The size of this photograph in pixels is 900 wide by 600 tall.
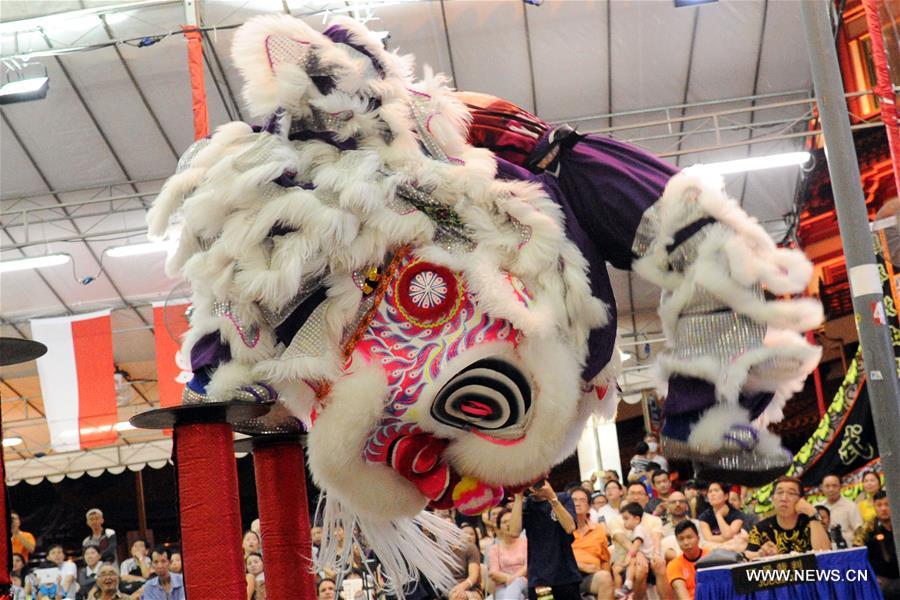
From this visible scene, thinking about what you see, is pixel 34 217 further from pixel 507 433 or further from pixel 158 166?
pixel 507 433

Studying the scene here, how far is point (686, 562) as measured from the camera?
226 inches

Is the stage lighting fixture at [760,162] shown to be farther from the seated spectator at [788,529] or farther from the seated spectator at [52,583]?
the seated spectator at [52,583]

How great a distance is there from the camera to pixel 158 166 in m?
11.2

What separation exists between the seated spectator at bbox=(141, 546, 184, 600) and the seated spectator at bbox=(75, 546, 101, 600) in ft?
3.83

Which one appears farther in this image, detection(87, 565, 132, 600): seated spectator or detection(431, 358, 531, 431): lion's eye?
detection(87, 565, 132, 600): seated spectator

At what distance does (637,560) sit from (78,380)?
543 cm

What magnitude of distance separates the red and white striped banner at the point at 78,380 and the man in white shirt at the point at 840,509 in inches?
224

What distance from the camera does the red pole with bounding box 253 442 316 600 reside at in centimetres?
198

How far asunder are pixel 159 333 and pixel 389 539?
297 inches

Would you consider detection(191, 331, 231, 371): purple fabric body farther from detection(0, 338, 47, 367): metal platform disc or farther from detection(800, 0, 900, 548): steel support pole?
detection(800, 0, 900, 548): steel support pole

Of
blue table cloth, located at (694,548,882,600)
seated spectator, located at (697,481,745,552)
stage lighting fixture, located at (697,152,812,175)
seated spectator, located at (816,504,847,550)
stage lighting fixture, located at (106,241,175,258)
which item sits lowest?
blue table cloth, located at (694,548,882,600)

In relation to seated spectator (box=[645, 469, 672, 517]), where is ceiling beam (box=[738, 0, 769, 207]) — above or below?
above

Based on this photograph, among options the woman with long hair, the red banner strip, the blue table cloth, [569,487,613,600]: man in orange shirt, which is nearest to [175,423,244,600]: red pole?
the blue table cloth

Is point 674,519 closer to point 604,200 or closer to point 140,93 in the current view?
point 604,200
